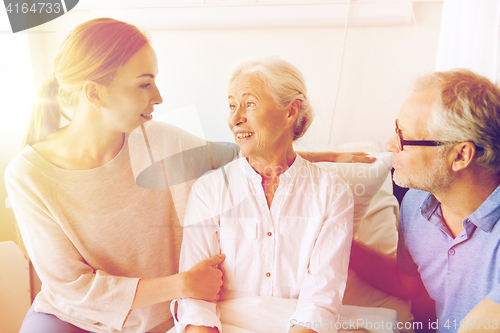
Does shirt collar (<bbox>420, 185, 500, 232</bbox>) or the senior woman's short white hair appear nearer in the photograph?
shirt collar (<bbox>420, 185, 500, 232</bbox>)

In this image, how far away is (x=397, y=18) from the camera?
1.03 metres

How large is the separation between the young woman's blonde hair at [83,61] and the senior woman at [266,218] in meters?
0.30

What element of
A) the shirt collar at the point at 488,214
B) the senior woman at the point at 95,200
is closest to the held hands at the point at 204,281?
the senior woman at the point at 95,200

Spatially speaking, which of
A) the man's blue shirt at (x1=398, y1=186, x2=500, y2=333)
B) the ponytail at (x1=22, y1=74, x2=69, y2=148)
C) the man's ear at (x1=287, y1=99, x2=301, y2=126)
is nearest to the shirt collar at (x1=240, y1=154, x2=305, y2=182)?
the man's ear at (x1=287, y1=99, x2=301, y2=126)

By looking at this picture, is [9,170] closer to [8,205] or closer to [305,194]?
→ [8,205]

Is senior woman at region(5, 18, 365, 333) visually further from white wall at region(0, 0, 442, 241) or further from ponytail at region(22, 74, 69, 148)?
white wall at region(0, 0, 442, 241)

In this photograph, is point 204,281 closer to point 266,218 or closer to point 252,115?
point 266,218

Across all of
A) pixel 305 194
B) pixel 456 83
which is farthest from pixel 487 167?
pixel 305 194

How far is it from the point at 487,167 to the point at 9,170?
3.71ft

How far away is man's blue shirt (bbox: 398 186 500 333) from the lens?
753mm

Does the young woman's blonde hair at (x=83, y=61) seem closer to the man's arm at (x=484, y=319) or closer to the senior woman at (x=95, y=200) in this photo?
the senior woman at (x=95, y=200)

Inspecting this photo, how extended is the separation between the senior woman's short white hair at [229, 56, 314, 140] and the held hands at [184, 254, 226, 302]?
47 cm

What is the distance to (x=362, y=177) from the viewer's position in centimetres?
107

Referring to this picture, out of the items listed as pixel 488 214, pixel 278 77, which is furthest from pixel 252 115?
pixel 488 214
